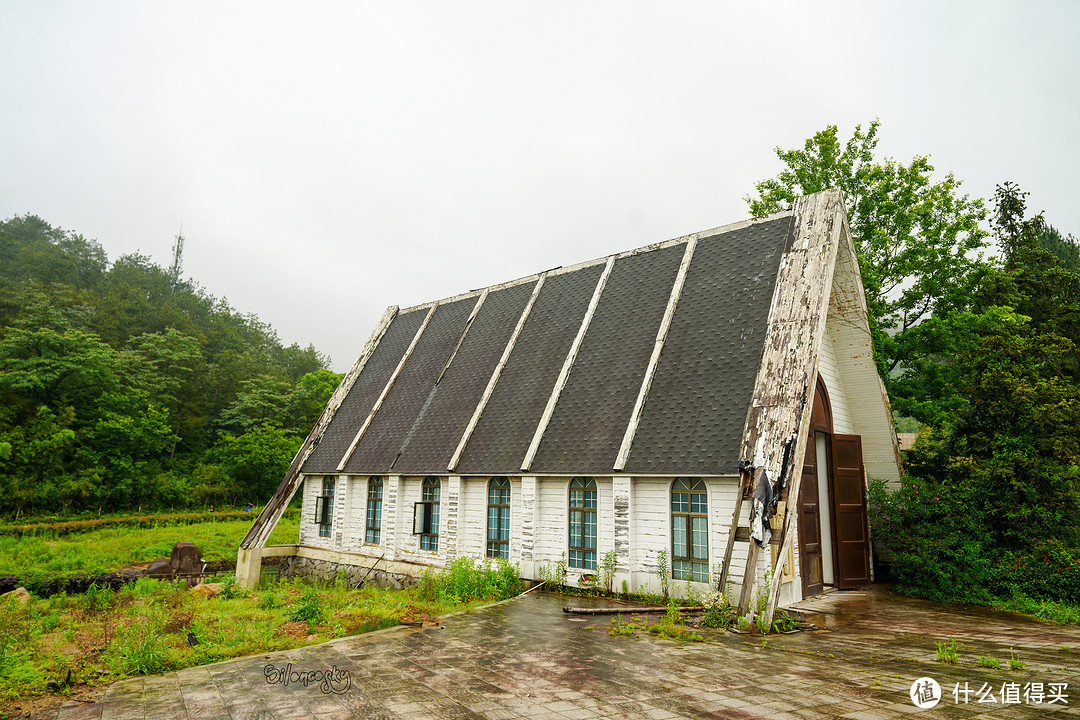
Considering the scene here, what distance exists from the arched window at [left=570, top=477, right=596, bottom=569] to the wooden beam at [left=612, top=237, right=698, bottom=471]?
3.74ft

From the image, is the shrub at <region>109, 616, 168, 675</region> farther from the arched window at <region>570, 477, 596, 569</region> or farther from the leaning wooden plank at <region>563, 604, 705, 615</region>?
the arched window at <region>570, 477, 596, 569</region>

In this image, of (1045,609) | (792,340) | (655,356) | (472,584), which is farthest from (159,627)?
(1045,609)

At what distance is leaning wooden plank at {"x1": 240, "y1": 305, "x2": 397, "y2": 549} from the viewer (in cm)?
1828

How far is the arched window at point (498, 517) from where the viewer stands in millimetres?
13805

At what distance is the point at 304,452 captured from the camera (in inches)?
792

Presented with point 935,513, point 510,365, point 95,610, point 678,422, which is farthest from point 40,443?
point 935,513

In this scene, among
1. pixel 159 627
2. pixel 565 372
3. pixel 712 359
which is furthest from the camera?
pixel 565 372

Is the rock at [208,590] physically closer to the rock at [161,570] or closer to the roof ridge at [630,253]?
the rock at [161,570]

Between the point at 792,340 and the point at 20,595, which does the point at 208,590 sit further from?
the point at 792,340

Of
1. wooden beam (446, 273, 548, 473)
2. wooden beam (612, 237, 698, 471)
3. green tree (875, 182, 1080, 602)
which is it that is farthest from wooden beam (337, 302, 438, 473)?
green tree (875, 182, 1080, 602)

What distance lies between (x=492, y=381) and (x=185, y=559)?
1362 cm

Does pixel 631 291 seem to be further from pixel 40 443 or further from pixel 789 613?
pixel 40 443

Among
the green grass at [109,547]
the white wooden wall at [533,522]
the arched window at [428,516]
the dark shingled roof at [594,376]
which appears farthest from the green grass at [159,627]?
the green grass at [109,547]

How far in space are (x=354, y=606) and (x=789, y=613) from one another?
24.9 ft
